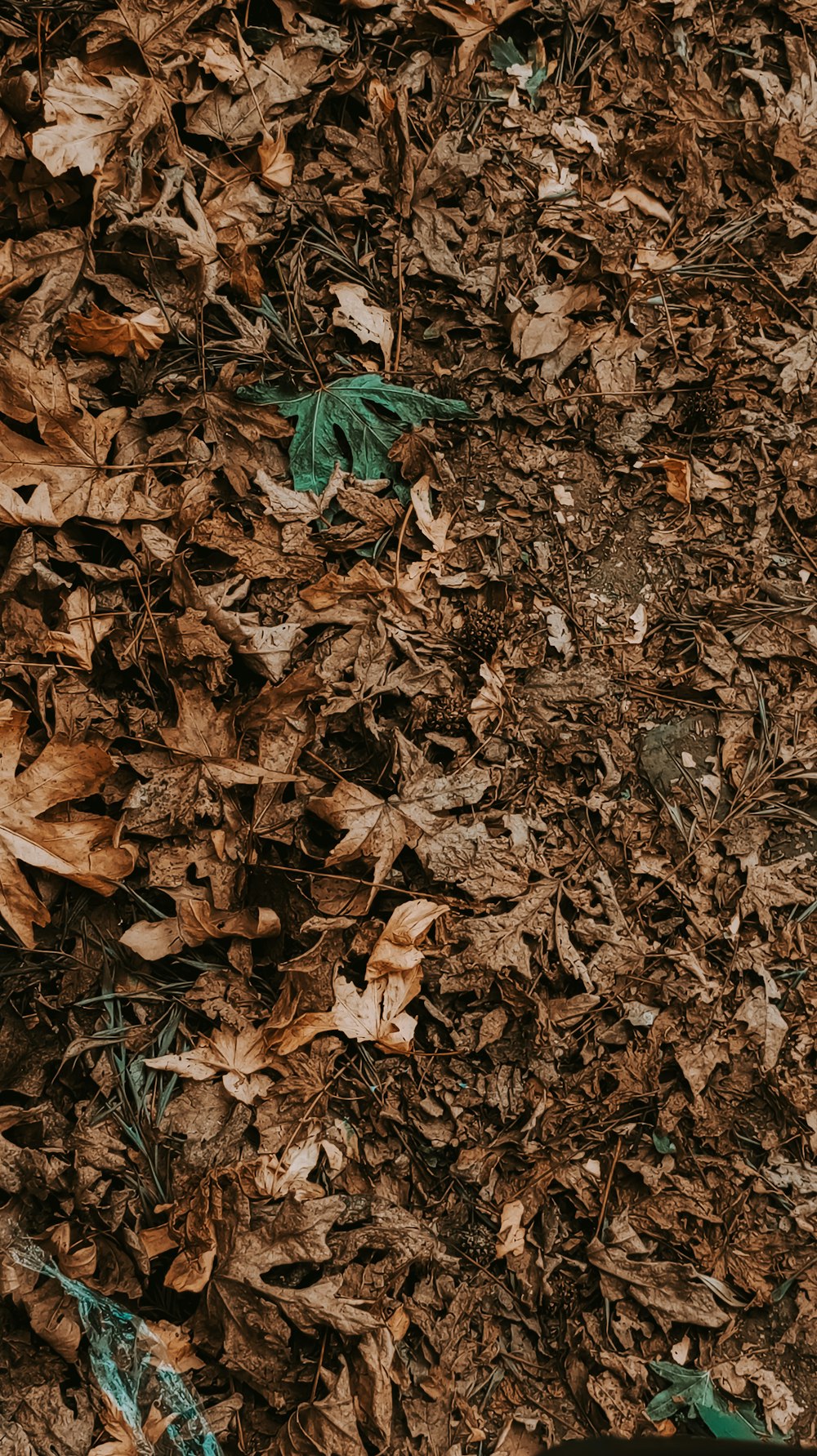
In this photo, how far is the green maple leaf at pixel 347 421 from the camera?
7.99 ft

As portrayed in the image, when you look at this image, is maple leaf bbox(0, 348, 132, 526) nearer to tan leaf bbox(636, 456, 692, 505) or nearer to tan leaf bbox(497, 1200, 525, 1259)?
tan leaf bbox(636, 456, 692, 505)

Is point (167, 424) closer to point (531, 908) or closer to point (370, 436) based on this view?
point (370, 436)

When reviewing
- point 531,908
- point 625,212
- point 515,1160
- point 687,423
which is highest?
point 625,212

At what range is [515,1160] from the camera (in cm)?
226

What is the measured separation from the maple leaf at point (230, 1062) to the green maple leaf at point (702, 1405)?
3.76ft

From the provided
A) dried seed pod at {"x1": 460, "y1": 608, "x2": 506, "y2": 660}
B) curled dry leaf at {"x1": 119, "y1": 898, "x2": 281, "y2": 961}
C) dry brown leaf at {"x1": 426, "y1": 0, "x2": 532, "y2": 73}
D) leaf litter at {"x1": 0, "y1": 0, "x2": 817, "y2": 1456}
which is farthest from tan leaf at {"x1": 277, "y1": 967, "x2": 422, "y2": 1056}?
dry brown leaf at {"x1": 426, "y1": 0, "x2": 532, "y2": 73}

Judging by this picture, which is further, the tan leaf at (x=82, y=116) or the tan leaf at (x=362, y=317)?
the tan leaf at (x=362, y=317)

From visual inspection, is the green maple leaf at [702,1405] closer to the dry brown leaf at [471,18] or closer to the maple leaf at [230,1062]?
the maple leaf at [230,1062]

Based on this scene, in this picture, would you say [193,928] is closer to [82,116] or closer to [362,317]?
[362,317]

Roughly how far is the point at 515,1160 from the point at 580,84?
2962 mm

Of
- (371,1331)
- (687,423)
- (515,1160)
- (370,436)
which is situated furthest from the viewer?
(687,423)

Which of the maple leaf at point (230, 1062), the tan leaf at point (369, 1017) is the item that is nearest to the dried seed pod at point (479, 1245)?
the tan leaf at point (369, 1017)

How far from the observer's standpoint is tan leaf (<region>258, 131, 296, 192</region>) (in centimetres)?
244

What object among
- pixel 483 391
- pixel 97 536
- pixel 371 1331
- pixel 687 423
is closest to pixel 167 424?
pixel 97 536
